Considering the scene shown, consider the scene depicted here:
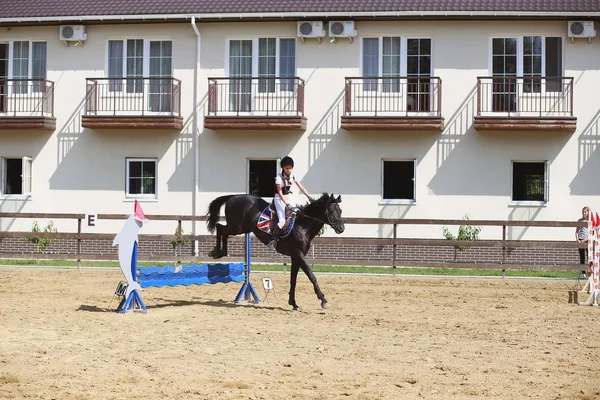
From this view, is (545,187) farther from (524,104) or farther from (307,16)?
(307,16)

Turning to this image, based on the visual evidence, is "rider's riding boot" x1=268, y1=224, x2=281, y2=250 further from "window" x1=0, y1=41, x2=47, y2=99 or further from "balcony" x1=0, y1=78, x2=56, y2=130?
"window" x1=0, y1=41, x2=47, y2=99

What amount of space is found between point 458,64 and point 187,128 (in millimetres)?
8466

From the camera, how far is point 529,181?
2906 cm

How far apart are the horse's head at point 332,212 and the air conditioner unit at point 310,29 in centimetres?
1383

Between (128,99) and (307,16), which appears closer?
(307,16)

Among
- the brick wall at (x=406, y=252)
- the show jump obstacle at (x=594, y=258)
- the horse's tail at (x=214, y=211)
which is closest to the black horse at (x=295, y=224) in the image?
the horse's tail at (x=214, y=211)

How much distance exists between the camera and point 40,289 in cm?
1908

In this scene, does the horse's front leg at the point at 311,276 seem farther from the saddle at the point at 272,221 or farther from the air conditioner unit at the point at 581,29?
the air conditioner unit at the point at 581,29

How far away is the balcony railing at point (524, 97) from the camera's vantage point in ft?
93.5

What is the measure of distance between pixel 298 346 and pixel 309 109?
60.5 ft

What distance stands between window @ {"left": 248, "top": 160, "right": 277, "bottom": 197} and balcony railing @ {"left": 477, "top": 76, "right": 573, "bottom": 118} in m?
6.47

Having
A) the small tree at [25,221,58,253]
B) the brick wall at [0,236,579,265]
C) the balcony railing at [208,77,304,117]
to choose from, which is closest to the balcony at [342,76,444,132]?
the balcony railing at [208,77,304,117]

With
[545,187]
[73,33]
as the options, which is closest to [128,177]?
[73,33]

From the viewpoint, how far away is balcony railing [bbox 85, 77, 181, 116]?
3038cm
